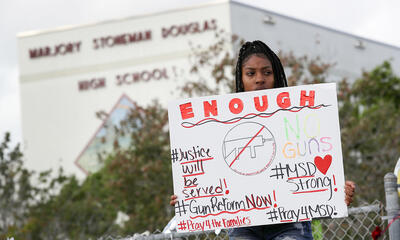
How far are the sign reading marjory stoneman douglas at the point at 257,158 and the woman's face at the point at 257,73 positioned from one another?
0.07 metres

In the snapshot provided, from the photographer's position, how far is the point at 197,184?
4535mm

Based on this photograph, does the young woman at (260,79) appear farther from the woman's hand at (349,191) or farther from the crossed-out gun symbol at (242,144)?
the crossed-out gun symbol at (242,144)

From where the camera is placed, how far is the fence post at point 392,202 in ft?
15.7

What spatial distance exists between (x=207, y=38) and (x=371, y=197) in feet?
72.8

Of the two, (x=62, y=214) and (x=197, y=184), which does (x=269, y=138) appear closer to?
(x=197, y=184)

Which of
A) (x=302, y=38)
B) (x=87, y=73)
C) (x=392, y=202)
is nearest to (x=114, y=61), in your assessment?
(x=87, y=73)

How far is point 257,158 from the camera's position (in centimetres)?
448

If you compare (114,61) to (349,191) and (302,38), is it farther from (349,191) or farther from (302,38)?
(349,191)

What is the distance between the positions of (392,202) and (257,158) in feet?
2.98

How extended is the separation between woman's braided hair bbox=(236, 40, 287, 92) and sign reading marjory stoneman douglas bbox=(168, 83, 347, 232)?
102 mm

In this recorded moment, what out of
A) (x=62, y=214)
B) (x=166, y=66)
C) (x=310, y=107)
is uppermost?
(x=166, y=66)

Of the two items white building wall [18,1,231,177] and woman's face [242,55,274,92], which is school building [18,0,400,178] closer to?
white building wall [18,1,231,177]

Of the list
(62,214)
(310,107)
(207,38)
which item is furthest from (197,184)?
(207,38)

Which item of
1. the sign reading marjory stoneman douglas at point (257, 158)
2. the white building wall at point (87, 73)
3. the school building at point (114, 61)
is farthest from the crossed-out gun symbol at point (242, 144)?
the white building wall at point (87, 73)
